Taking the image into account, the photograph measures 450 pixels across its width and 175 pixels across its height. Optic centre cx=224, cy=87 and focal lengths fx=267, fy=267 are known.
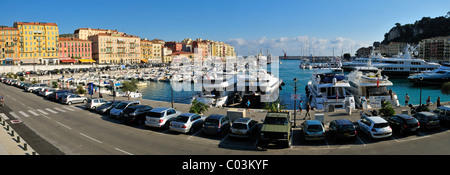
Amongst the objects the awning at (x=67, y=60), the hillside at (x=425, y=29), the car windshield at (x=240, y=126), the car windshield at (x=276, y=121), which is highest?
the hillside at (x=425, y=29)

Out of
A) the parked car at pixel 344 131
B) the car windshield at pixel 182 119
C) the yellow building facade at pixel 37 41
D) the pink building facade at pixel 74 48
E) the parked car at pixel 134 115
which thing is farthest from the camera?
A: the pink building facade at pixel 74 48

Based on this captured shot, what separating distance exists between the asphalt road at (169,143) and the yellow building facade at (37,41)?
84988 mm

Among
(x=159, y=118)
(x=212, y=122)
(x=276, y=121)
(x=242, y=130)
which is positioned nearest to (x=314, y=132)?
(x=276, y=121)

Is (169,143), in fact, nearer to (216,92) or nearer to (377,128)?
(377,128)

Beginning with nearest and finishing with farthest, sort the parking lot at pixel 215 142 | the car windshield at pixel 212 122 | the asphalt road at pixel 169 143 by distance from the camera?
1. the asphalt road at pixel 169 143
2. the parking lot at pixel 215 142
3. the car windshield at pixel 212 122

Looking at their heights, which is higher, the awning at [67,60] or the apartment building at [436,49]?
the apartment building at [436,49]

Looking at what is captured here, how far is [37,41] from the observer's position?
8650cm

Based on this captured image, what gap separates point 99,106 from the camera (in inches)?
860

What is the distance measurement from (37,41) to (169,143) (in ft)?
313

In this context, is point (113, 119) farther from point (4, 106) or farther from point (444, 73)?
point (444, 73)

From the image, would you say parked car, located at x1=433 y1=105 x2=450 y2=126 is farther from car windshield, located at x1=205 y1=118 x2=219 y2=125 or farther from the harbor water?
the harbor water

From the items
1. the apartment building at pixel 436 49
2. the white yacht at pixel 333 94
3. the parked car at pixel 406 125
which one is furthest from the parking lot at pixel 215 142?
the apartment building at pixel 436 49

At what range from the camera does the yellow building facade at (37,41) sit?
84875 millimetres

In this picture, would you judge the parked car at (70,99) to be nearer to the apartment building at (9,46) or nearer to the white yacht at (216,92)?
the white yacht at (216,92)
